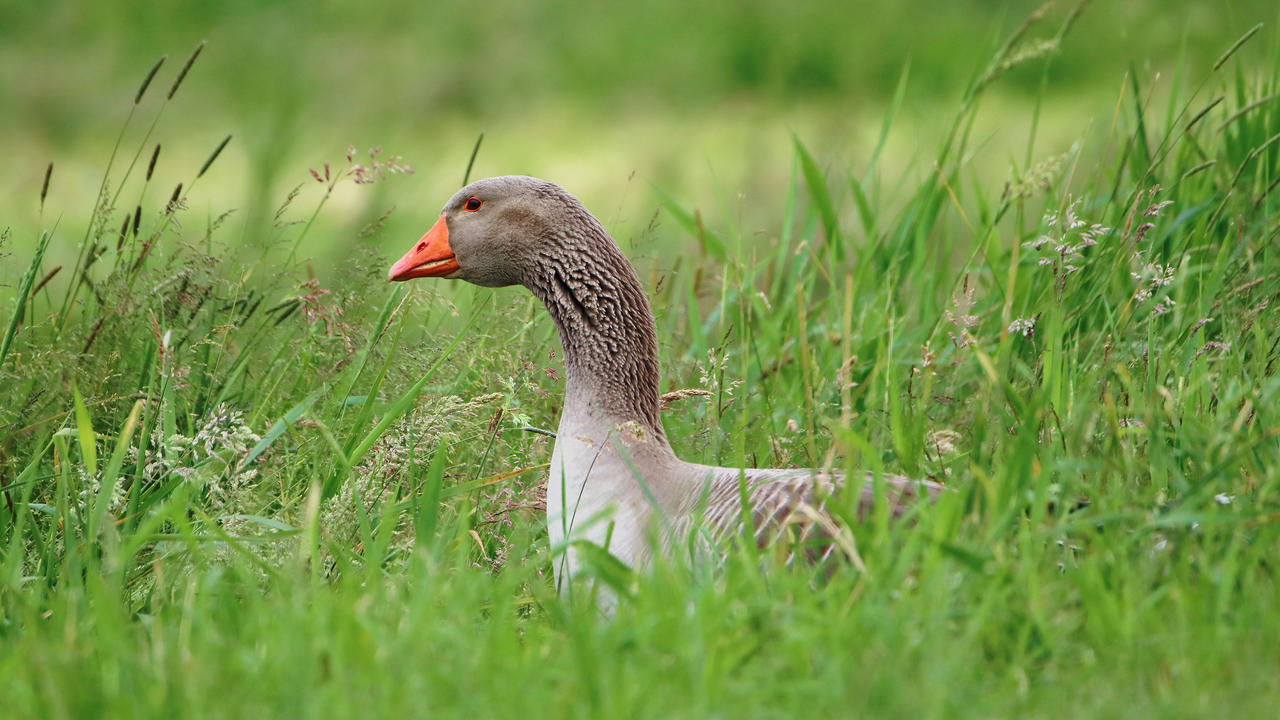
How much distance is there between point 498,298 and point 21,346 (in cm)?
133

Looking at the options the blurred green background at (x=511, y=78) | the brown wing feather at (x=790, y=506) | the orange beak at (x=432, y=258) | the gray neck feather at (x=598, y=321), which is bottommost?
the brown wing feather at (x=790, y=506)

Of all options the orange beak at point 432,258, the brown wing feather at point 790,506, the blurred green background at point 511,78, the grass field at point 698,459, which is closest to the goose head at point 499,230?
the orange beak at point 432,258

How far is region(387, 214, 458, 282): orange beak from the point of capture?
137 inches

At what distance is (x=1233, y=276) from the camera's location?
3576 millimetres

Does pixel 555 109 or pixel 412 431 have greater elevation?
pixel 555 109

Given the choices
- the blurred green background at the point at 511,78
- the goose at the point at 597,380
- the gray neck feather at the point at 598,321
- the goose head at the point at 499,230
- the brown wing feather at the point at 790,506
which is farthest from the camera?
the blurred green background at the point at 511,78

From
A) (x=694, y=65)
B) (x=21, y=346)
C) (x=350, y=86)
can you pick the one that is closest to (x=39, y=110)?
(x=350, y=86)

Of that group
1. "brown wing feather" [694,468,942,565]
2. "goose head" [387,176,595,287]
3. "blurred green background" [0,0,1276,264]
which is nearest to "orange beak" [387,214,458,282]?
"goose head" [387,176,595,287]

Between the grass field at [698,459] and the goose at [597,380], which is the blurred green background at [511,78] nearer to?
the grass field at [698,459]

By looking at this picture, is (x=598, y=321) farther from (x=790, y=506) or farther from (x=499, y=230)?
(x=790, y=506)

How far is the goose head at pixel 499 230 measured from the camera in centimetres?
341

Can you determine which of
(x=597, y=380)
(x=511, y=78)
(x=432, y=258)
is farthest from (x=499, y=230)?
(x=511, y=78)

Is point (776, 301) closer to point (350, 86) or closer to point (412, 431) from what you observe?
point (412, 431)

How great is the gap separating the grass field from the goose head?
111 millimetres
